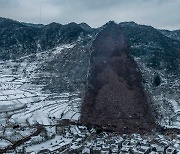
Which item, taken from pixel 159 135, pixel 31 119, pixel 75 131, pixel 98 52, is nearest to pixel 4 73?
pixel 98 52

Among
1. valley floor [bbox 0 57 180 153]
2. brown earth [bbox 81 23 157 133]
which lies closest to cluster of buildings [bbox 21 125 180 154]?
valley floor [bbox 0 57 180 153]

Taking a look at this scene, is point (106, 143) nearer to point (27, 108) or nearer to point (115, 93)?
point (27, 108)

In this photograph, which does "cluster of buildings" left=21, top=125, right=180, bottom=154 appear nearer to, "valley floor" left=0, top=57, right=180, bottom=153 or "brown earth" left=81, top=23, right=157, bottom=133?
"valley floor" left=0, top=57, right=180, bottom=153

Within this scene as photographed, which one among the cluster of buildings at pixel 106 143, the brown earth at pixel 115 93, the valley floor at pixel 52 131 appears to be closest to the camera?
the cluster of buildings at pixel 106 143

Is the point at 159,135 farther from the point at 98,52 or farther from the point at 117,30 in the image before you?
the point at 117,30

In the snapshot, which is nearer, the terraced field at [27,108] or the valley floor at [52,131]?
the valley floor at [52,131]

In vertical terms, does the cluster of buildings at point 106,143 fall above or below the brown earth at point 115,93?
below

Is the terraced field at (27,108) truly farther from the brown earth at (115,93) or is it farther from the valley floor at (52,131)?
the brown earth at (115,93)

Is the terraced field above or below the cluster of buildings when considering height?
above

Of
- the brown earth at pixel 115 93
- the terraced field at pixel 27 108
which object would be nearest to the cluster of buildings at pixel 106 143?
the terraced field at pixel 27 108
